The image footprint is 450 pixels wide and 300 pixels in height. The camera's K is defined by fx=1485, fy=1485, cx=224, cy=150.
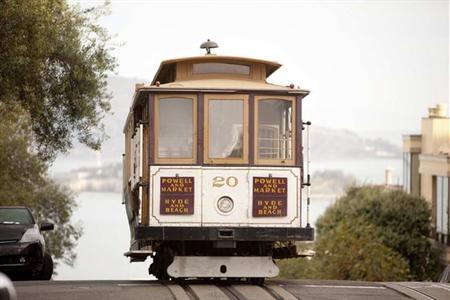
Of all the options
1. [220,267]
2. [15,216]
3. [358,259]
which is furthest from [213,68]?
[358,259]

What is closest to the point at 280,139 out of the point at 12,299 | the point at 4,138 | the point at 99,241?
the point at 12,299

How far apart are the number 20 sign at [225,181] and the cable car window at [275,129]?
0.56m

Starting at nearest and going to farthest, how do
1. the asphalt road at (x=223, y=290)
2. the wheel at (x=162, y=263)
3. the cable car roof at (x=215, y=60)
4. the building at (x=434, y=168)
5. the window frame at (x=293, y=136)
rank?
the asphalt road at (x=223, y=290) → the window frame at (x=293, y=136) → the cable car roof at (x=215, y=60) → the wheel at (x=162, y=263) → the building at (x=434, y=168)

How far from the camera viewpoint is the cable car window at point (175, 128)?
23.6 metres

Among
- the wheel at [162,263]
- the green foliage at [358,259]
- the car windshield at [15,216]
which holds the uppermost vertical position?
the car windshield at [15,216]

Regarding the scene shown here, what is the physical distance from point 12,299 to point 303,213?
1074cm

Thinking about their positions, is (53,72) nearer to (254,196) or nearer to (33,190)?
(254,196)

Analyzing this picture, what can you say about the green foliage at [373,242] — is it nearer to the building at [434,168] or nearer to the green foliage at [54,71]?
the building at [434,168]

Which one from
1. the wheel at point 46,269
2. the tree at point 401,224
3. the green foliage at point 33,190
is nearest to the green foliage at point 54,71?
the wheel at point 46,269

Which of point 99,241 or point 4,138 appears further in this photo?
point 99,241

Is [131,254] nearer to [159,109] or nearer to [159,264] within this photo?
[159,264]

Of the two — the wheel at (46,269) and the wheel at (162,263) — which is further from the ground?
the wheel at (162,263)

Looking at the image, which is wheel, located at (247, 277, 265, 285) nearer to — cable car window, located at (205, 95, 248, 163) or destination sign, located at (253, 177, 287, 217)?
destination sign, located at (253, 177, 287, 217)

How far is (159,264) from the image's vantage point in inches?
997
